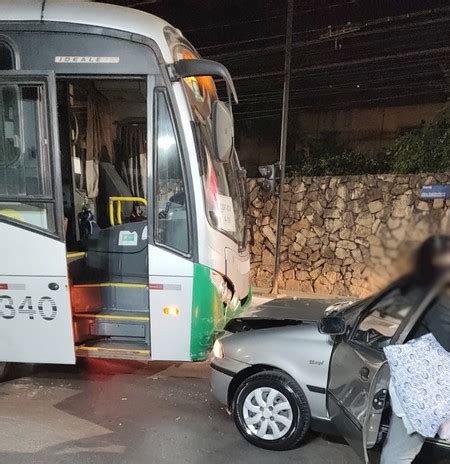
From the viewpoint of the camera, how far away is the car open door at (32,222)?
398 centimetres

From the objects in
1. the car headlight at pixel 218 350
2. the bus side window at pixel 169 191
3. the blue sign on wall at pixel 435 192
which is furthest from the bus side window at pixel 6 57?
the blue sign on wall at pixel 435 192

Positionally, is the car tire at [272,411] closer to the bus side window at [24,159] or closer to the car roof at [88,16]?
the bus side window at [24,159]

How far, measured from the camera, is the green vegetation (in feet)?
27.4

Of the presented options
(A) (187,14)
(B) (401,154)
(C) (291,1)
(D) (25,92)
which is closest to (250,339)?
(D) (25,92)

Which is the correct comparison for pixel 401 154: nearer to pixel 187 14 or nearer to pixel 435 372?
pixel 187 14

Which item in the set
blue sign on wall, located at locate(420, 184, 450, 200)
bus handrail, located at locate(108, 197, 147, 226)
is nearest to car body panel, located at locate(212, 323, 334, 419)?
bus handrail, located at locate(108, 197, 147, 226)

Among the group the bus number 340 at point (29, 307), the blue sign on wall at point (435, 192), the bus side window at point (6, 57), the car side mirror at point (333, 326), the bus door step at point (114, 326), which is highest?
the bus side window at point (6, 57)

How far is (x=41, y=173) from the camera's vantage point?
4039mm

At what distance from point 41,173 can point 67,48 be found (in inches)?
44.1

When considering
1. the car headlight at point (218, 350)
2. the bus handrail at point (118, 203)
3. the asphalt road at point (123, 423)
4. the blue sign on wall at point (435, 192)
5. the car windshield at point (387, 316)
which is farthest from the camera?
the blue sign on wall at point (435, 192)

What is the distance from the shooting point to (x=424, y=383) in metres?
2.29

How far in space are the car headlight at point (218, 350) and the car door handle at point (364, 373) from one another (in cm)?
135

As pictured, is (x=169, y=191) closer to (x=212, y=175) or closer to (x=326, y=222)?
(x=212, y=175)

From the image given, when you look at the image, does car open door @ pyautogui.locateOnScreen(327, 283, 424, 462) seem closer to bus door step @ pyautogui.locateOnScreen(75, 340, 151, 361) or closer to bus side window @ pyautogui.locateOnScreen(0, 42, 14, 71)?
bus door step @ pyautogui.locateOnScreen(75, 340, 151, 361)
